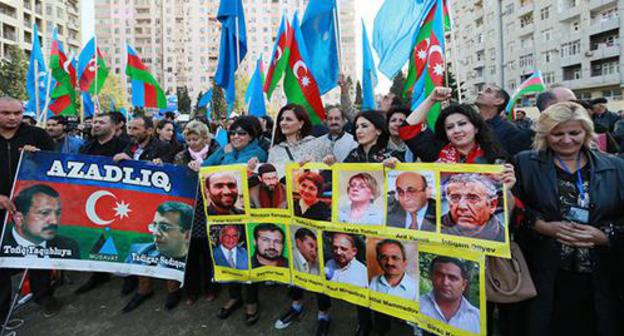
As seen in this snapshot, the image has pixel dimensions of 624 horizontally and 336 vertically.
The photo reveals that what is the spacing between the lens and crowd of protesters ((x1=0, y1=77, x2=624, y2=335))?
2316 mm

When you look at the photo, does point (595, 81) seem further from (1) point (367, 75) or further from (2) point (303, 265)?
(2) point (303, 265)

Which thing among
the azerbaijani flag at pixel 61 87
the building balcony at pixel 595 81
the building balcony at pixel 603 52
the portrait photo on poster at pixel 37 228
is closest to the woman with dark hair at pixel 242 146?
the portrait photo on poster at pixel 37 228

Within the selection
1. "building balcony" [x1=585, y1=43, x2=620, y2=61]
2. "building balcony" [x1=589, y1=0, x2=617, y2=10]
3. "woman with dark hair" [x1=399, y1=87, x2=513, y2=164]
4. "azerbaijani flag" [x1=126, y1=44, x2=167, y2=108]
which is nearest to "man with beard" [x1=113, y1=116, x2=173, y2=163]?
"woman with dark hair" [x1=399, y1=87, x2=513, y2=164]

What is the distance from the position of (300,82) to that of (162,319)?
3.29 meters

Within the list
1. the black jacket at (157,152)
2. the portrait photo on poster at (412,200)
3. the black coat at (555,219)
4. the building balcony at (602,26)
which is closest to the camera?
the black coat at (555,219)

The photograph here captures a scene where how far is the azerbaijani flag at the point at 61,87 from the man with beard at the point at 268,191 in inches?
250

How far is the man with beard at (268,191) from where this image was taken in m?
3.57

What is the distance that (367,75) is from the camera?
639 cm

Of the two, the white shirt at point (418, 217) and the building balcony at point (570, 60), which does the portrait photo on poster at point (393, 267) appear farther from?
the building balcony at point (570, 60)

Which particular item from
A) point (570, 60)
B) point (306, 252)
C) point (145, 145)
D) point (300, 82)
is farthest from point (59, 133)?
point (570, 60)

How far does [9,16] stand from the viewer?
48.7m

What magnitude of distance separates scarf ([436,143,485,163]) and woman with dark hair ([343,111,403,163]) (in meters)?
0.50

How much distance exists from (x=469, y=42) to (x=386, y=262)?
6092 cm

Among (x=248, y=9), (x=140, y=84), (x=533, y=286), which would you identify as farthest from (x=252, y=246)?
(x=248, y=9)
